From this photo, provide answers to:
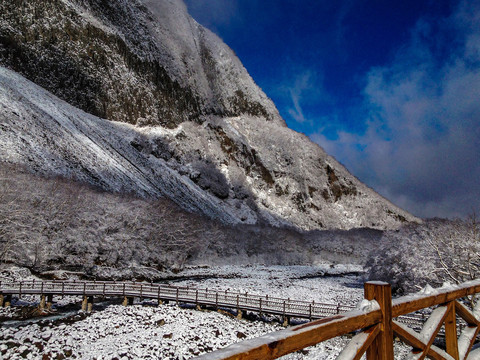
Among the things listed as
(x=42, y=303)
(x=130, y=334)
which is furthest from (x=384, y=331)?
(x=42, y=303)

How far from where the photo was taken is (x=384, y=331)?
225 cm

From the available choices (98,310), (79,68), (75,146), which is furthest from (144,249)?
(79,68)

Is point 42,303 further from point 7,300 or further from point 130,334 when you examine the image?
point 130,334

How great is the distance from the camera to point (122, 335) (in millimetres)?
17641

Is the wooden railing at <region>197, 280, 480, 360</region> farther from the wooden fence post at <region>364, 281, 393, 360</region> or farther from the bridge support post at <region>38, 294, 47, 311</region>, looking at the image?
the bridge support post at <region>38, 294, 47, 311</region>

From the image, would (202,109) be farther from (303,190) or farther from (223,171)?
(303,190)

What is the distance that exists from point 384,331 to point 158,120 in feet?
405

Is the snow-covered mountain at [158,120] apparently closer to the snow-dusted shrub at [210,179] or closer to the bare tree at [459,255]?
the snow-dusted shrub at [210,179]

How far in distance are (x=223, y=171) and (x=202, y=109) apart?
31868mm

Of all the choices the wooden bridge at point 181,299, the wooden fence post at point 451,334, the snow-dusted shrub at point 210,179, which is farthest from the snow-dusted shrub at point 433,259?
the snow-dusted shrub at point 210,179

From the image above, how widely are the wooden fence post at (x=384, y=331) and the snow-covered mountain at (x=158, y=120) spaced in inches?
2404

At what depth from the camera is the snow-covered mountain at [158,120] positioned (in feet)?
237

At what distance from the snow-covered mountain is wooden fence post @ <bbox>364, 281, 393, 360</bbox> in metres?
61.1

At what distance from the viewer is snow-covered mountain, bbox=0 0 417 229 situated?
7225 cm
